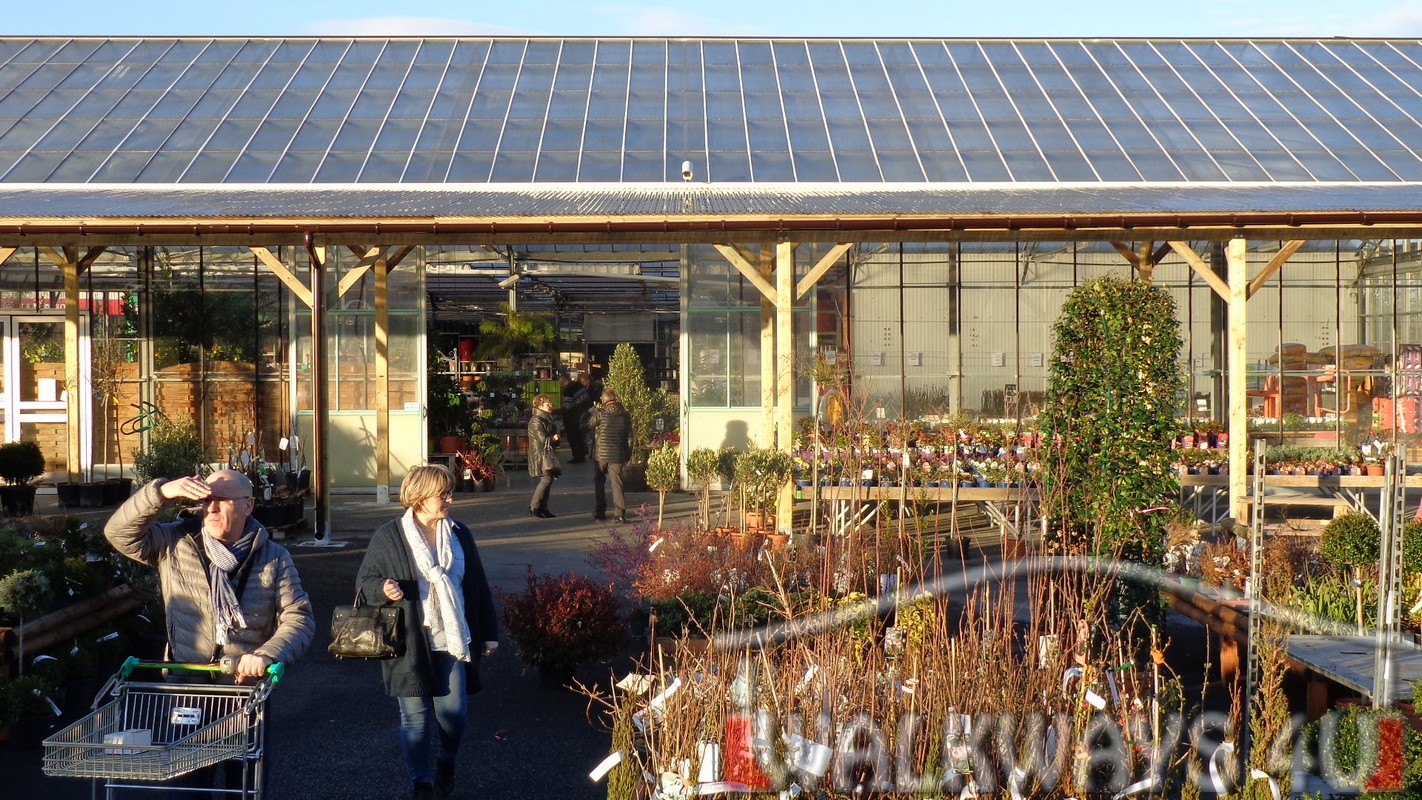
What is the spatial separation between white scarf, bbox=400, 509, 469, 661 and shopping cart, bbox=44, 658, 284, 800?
0.70 metres

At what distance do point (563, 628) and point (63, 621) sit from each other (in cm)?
269

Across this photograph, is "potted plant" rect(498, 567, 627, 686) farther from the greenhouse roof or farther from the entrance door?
the entrance door

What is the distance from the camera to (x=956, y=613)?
8.77 metres

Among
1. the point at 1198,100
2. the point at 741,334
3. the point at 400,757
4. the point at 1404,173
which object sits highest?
the point at 1198,100

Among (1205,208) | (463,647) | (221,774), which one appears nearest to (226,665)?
(463,647)

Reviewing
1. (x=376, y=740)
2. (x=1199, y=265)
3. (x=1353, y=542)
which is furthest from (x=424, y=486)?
(x=1199, y=265)

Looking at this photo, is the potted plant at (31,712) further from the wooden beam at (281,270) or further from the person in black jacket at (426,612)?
the wooden beam at (281,270)

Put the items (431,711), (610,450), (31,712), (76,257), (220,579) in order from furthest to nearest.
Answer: (76,257)
(610,450)
(31,712)
(431,711)
(220,579)

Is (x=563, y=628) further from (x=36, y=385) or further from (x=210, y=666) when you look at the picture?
(x=36, y=385)

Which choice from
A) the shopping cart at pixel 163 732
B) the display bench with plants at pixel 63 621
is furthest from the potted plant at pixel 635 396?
the shopping cart at pixel 163 732

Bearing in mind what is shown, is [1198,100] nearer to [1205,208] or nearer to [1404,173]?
[1404,173]

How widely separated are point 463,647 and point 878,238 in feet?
23.4

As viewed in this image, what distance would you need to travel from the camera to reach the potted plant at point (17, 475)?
1389 centimetres

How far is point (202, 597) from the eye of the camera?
481cm
